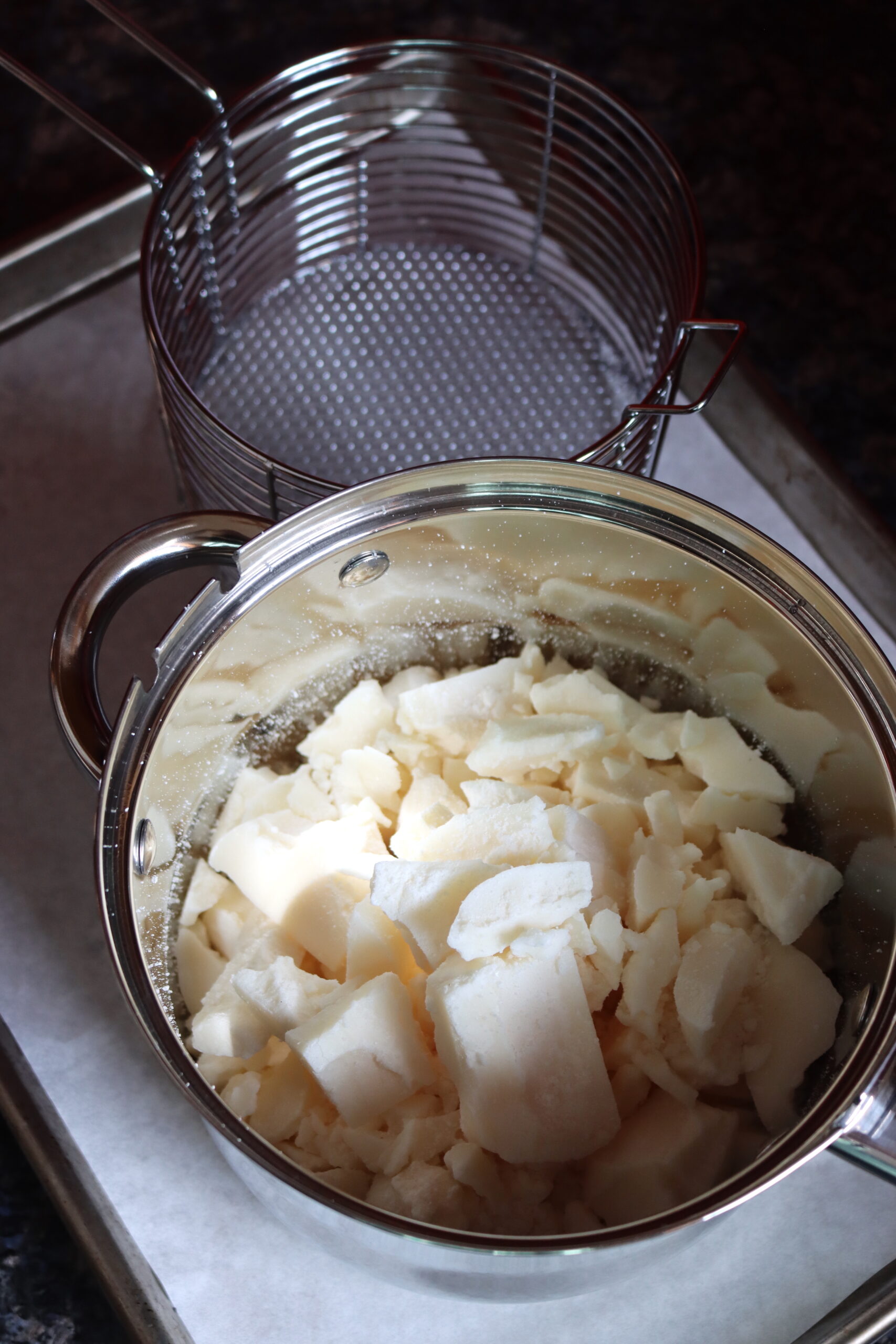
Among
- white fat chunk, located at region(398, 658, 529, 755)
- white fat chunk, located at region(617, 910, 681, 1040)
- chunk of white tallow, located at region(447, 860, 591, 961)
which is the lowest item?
white fat chunk, located at region(617, 910, 681, 1040)

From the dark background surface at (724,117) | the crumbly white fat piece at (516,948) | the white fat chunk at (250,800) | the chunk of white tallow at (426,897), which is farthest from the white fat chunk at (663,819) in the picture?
the dark background surface at (724,117)

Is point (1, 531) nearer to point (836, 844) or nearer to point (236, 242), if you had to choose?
point (236, 242)

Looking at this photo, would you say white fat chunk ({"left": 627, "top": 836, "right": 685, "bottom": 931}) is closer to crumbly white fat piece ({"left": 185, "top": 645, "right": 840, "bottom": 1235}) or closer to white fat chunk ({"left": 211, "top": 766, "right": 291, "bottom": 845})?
crumbly white fat piece ({"left": 185, "top": 645, "right": 840, "bottom": 1235})

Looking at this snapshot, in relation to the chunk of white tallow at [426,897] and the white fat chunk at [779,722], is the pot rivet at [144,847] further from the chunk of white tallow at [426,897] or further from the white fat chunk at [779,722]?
the white fat chunk at [779,722]

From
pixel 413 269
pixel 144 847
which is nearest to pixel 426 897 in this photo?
pixel 144 847

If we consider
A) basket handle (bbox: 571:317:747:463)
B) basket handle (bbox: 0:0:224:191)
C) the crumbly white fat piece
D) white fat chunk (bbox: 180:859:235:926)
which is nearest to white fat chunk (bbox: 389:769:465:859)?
the crumbly white fat piece

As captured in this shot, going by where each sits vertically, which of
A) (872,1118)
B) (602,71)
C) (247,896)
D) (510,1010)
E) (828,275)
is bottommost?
(872,1118)

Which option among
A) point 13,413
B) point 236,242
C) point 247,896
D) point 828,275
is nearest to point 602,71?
point 828,275
